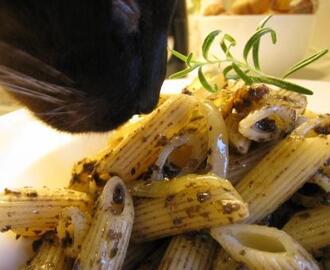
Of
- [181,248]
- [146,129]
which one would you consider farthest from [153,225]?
[146,129]

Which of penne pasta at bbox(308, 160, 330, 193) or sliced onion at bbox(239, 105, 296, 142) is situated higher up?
sliced onion at bbox(239, 105, 296, 142)

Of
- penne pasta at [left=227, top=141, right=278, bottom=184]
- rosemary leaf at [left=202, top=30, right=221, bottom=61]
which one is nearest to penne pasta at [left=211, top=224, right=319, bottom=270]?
penne pasta at [left=227, top=141, right=278, bottom=184]

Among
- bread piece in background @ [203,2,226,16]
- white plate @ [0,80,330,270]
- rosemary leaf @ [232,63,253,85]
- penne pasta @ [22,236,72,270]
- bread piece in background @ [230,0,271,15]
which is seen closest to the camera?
penne pasta @ [22,236,72,270]

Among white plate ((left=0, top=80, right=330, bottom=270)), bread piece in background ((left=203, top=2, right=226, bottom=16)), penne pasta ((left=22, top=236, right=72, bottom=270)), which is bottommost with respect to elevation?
white plate ((left=0, top=80, right=330, bottom=270))

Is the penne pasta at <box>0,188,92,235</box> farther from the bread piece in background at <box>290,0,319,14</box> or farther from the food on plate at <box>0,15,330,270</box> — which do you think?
the bread piece in background at <box>290,0,319,14</box>

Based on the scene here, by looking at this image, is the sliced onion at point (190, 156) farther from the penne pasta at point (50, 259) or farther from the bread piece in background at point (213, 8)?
the bread piece in background at point (213, 8)

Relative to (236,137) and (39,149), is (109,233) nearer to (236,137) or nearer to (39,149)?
(236,137)

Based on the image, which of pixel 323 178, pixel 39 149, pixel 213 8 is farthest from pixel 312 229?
pixel 213 8
